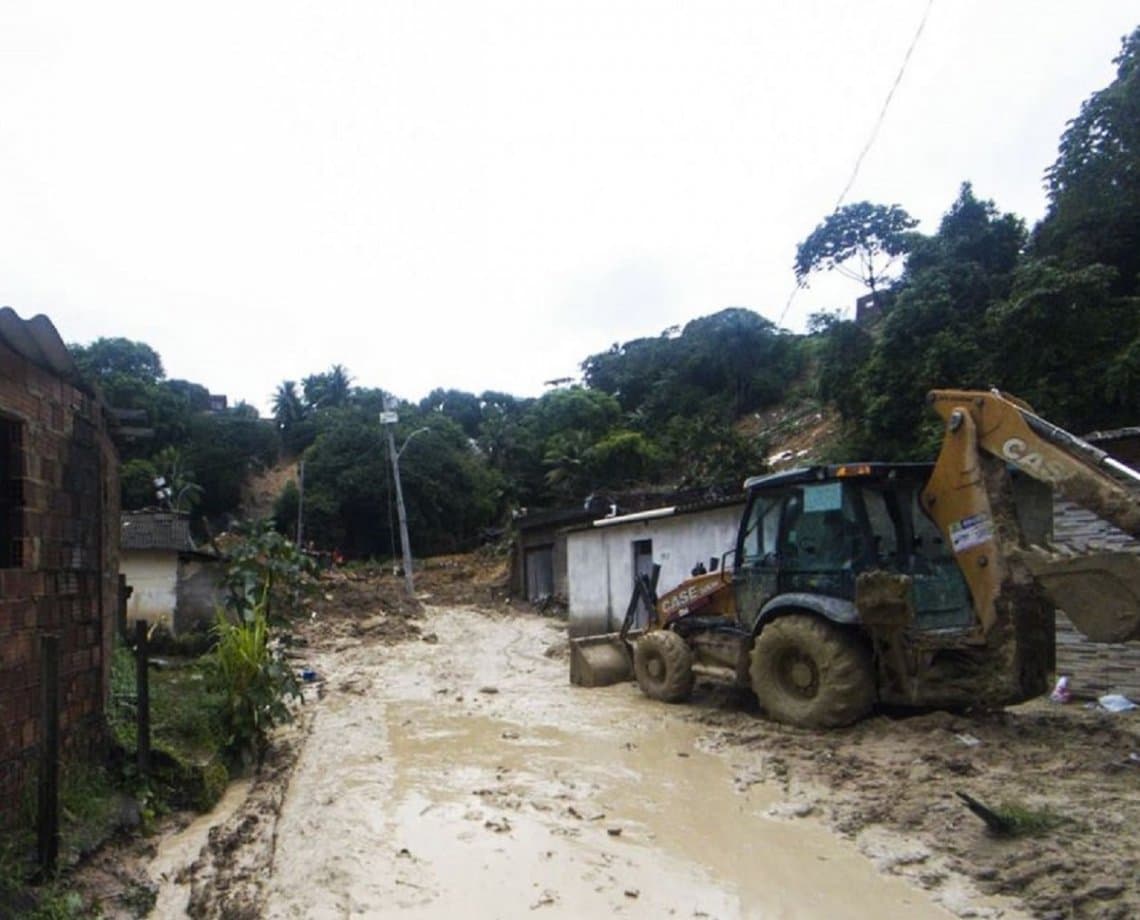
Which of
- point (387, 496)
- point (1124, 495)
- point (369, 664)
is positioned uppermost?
point (387, 496)

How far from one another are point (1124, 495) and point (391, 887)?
499cm

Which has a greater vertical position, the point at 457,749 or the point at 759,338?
the point at 759,338

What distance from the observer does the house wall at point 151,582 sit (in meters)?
17.0

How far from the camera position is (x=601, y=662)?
38.7 feet

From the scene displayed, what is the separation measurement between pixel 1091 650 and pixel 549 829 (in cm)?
573

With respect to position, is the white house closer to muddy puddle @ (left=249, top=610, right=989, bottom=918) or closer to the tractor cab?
muddy puddle @ (left=249, top=610, right=989, bottom=918)

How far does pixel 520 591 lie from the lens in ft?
93.0

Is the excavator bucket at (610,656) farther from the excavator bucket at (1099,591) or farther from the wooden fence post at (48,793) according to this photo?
the wooden fence post at (48,793)

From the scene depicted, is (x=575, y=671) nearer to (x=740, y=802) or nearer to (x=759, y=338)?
(x=740, y=802)

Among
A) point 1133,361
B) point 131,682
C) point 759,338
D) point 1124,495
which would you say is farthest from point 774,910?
point 759,338

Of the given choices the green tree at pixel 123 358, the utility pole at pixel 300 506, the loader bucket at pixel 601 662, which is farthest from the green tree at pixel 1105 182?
the green tree at pixel 123 358

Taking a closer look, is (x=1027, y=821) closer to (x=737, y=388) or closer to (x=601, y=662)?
(x=601, y=662)

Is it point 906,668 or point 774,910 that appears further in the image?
point 906,668

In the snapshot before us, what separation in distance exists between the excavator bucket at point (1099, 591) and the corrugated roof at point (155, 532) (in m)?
15.7
